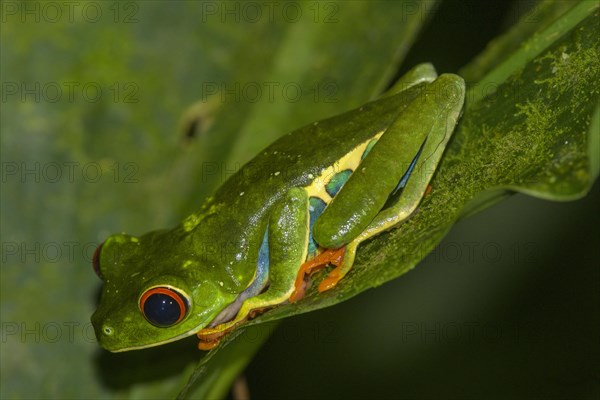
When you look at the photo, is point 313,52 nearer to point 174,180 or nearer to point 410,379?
point 174,180

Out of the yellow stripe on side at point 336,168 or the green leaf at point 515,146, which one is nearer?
the green leaf at point 515,146

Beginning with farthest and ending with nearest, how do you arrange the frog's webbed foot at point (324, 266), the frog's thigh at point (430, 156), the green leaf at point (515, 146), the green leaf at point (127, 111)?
1. the green leaf at point (127, 111)
2. the frog's thigh at point (430, 156)
3. the frog's webbed foot at point (324, 266)
4. the green leaf at point (515, 146)

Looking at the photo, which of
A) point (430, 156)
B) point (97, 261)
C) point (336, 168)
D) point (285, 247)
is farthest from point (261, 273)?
point (430, 156)

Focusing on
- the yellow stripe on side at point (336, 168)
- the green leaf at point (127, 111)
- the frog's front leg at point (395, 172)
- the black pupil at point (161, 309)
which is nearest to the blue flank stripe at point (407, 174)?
the frog's front leg at point (395, 172)

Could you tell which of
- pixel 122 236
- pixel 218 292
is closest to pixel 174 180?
pixel 122 236

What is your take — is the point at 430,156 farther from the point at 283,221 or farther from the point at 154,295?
the point at 154,295

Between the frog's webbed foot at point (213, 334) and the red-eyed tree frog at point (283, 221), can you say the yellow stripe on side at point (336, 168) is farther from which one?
the frog's webbed foot at point (213, 334)
